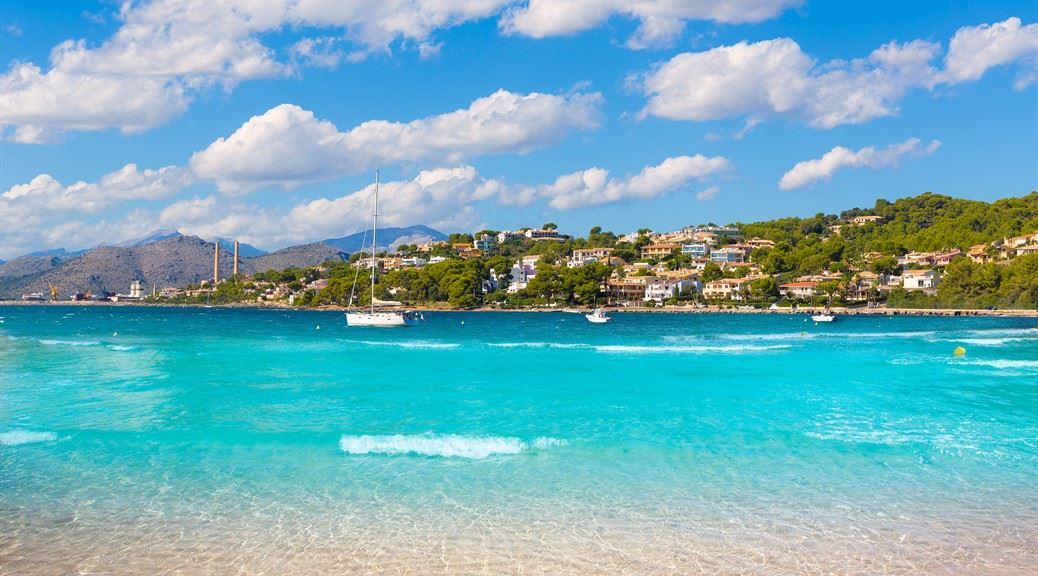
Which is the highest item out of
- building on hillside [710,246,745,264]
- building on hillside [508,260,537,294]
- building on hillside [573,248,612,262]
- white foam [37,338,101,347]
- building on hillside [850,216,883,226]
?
building on hillside [850,216,883,226]

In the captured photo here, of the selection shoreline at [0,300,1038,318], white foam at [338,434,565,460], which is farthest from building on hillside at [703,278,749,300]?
white foam at [338,434,565,460]

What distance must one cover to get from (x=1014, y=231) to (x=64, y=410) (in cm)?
14278

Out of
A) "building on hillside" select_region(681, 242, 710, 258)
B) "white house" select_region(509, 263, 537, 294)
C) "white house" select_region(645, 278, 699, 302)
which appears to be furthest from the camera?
"building on hillside" select_region(681, 242, 710, 258)

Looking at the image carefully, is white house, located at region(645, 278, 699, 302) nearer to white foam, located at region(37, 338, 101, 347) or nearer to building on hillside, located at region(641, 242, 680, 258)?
building on hillside, located at region(641, 242, 680, 258)

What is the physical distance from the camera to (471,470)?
495 inches

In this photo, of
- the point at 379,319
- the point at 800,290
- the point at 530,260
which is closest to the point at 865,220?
the point at 800,290

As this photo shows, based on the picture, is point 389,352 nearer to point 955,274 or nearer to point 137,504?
point 137,504

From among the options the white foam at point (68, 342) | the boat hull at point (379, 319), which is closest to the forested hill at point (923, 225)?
the boat hull at point (379, 319)

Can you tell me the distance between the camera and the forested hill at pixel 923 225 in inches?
5266

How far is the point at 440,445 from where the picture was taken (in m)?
14.5

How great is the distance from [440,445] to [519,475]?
2.72 metres

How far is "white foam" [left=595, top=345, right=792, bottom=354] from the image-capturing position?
3936 centimetres

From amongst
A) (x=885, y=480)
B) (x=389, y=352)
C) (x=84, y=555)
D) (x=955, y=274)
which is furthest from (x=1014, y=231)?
(x=84, y=555)

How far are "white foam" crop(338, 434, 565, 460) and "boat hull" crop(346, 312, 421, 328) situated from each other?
51.6 meters
